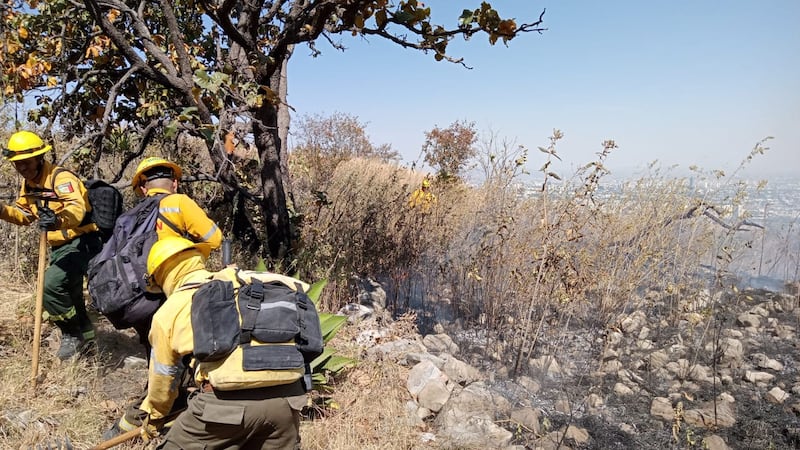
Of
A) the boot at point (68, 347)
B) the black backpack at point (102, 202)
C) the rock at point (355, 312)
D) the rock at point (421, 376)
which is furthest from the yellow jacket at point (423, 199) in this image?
the boot at point (68, 347)

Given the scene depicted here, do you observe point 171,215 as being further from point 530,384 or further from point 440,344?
point 530,384

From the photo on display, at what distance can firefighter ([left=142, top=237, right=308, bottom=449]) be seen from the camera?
65.1 inches

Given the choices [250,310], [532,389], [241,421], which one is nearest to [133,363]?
[241,421]

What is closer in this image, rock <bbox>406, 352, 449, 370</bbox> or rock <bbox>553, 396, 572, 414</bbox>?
rock <bbox>406, 352, 449, 370</bbox>

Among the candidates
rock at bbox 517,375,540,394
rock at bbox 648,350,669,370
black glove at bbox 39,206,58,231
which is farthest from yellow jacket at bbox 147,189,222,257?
rock at bbox 648,350,669,370

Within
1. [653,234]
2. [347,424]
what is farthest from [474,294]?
[347,424]

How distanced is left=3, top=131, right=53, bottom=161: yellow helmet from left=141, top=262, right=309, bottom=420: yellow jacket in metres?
1.69

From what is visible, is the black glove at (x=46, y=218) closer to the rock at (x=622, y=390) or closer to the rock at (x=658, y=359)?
the rock at (x=622, y=390)

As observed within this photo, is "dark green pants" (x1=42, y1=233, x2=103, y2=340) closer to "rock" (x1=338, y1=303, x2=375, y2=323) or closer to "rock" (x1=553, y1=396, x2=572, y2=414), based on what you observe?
"rock" (x1=338, y1=303, x2=375, y2=323)

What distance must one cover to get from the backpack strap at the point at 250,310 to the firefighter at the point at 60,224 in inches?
77.8

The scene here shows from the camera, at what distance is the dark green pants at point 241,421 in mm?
1663

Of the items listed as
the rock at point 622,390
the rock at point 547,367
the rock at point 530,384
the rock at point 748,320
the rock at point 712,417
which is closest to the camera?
the rock at point 712,417

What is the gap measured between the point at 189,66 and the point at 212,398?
2.67m

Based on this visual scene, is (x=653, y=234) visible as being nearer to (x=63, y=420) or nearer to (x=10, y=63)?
(x=63, y=420)
